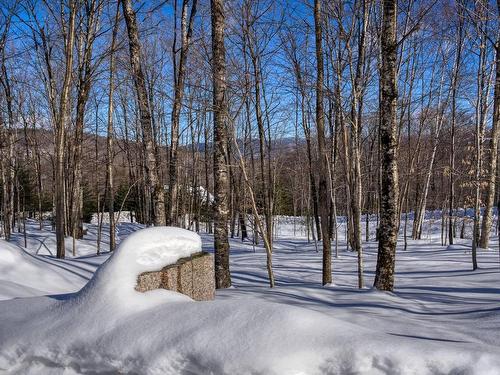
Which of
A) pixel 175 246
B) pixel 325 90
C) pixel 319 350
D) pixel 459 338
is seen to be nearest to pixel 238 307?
pixel 319 350

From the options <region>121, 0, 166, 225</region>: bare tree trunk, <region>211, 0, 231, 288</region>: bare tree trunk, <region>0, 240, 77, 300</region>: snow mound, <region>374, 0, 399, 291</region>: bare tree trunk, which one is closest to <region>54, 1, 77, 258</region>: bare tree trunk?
<region>121, 0, 166, 225</region>: bare tree trunk

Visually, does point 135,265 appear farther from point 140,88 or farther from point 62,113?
point 62,113

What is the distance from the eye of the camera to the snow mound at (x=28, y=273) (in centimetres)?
577

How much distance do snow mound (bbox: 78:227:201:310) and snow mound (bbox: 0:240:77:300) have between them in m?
2.64

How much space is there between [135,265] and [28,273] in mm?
3844

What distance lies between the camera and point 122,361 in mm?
2504

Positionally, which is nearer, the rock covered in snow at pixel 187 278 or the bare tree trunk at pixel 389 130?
the rock covered in snow at pixel 187 278

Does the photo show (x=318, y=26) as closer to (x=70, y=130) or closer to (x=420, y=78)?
(x=420, y=78)

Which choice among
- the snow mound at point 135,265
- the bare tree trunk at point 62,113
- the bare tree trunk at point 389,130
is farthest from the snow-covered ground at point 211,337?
the bare tree trunk at point 62,113

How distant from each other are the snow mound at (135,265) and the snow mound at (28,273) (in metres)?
2.64

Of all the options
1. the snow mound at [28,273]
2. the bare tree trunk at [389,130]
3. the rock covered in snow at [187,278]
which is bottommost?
the snow mound at [28,273]

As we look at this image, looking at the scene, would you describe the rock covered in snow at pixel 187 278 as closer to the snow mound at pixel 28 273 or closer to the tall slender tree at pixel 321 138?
the snow mound at pixel 28 273

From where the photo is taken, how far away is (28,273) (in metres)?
6.11

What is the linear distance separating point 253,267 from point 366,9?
7.06 meters
